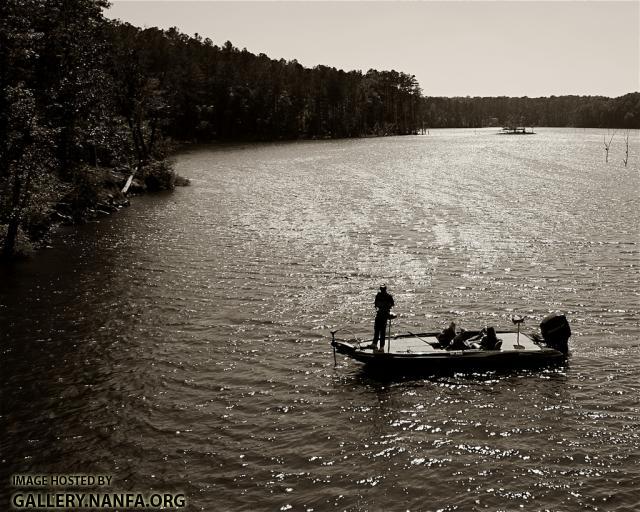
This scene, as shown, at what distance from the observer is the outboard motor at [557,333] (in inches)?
1009

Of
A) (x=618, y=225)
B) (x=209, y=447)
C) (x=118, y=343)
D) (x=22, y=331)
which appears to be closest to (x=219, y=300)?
(x=118, y=343)

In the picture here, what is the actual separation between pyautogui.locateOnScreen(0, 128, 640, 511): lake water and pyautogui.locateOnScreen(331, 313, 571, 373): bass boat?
2.23 ft

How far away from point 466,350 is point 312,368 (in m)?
6.56

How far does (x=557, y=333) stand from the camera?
2566 centimetres

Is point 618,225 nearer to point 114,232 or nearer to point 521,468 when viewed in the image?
point 521,468

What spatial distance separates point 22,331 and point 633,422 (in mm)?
26716

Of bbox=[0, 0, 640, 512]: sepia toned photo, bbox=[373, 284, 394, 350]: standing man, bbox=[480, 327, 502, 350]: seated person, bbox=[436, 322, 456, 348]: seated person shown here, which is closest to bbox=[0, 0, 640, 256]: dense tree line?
bbox=[0, 0, 640, 512]: sepia toned photo

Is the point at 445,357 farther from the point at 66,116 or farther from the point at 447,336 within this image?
the point at 66,116

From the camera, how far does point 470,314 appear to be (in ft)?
102

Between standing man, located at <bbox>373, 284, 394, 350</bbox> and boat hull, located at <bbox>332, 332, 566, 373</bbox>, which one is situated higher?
standing man, located at <bbox>373, 284, 394, 350</bbox>

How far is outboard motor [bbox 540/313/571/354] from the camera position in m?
25.6

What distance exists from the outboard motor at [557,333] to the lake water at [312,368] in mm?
1134

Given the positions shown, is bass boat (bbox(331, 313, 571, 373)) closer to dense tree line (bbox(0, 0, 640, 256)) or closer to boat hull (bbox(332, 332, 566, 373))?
boat hull (bbox(332, 332, 566, 373))

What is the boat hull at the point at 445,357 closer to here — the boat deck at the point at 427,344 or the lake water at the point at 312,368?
the boat deck at the point at 427,344
